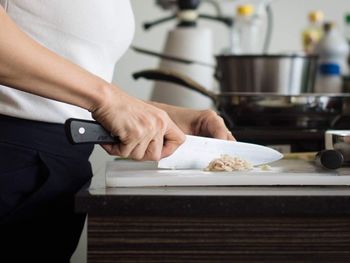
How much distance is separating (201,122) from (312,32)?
1339 mm

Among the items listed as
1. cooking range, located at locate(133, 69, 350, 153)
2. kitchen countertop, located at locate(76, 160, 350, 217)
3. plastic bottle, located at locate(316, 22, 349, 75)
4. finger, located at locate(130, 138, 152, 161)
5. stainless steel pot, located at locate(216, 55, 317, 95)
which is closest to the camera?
kitchen countertop, located at locate(76, 160, 350, 217)

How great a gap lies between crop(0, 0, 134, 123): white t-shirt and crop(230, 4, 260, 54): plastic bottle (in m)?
1.25

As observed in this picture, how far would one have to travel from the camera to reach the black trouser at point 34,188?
0.87 metres

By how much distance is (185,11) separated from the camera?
1896mm

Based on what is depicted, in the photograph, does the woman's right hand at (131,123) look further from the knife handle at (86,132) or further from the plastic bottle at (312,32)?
the plastic bottle at (312,32)

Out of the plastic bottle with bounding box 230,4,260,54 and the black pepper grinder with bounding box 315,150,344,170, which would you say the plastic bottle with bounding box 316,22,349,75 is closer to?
the plastic bottle with bounding box 230,4,260,54

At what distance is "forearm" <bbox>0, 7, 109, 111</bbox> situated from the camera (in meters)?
0.73

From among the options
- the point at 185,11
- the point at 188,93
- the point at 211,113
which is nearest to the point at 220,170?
the point at 211,113

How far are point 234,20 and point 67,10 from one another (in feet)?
4.30

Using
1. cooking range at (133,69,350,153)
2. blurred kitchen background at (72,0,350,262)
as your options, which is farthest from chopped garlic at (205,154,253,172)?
blurred kitchen background at (72,0,350,262)

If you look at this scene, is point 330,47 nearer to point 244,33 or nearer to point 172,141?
point 244,33

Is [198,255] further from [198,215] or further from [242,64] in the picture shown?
[242,64]

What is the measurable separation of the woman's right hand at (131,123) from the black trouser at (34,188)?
0.10 m

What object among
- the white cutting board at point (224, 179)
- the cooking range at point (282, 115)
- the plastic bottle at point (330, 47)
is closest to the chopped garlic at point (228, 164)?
the white cutting board at point (224, 179)
